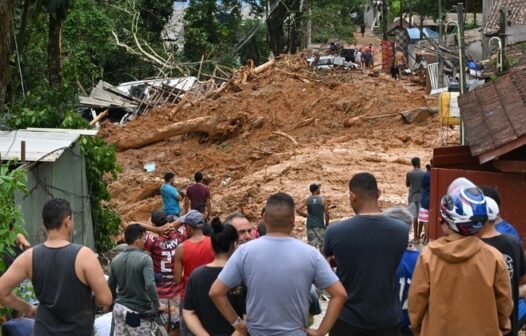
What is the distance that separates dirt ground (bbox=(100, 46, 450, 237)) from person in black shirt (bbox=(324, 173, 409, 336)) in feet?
41.6

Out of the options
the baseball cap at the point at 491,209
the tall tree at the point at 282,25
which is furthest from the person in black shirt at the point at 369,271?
the tall tree at the point at 282,25

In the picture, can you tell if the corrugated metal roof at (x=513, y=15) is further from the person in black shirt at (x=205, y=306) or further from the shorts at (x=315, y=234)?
the person in black shirt at (x=205, y=306)

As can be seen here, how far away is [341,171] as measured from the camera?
78.3 ft

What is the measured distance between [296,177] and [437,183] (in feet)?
28.9

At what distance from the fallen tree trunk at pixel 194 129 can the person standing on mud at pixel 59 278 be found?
73.4ft

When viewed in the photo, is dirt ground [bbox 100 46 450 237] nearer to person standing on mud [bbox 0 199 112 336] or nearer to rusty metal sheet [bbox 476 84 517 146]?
rusty metal sheet [bbox 476 84 517 146]

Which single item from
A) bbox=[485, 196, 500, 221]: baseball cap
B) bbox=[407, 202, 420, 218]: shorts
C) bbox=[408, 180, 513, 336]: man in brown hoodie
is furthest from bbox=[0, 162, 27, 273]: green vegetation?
bbox=[407, 202, 420, 218]: shorts

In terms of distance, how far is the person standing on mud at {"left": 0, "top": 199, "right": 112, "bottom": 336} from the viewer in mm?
6242

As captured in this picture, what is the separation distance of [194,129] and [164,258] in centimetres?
1889

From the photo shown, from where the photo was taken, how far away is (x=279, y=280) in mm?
5746

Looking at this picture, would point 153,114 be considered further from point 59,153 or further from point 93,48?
point 59,153

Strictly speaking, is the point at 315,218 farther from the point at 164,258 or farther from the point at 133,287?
the point at 133,287

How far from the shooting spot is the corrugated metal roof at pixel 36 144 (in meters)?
13.1

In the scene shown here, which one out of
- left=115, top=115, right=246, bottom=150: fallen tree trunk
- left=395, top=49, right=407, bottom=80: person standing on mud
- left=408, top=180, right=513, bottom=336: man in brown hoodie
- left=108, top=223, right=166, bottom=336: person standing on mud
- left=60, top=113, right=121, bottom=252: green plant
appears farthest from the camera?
left=395, top=49, right=407, bottom=80: person standing on mud
